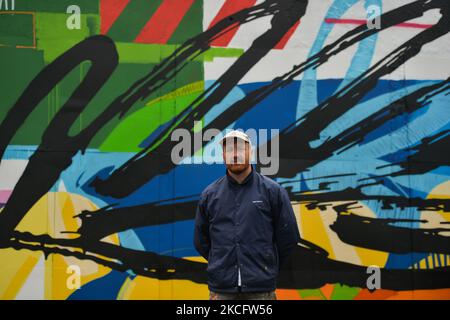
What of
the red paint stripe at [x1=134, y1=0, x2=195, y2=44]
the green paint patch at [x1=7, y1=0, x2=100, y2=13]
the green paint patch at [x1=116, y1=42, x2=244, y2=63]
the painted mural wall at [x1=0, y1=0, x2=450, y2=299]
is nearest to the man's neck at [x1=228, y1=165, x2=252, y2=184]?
the painted mural wall at [x1=0, y1=0, x2=450, y2=299]

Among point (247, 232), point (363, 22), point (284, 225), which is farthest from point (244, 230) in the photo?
point (363, 22)

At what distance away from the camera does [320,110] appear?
445cm

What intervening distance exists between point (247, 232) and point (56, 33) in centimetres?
246

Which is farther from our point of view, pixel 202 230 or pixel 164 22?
pixel 164 22

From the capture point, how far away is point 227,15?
14.6 feet

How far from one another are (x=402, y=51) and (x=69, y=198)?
287 centimetres

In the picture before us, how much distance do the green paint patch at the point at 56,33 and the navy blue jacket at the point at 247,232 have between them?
6.65 feet

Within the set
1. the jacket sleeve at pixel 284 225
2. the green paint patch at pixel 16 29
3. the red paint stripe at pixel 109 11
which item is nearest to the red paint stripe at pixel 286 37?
the red paint stripe at pixel 109 11

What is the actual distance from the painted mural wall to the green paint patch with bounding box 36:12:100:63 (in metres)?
0.01

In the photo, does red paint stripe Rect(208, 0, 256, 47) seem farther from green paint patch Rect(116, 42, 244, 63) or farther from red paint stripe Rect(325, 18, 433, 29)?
red paint stripe Rect(325, 18, 433, 29)

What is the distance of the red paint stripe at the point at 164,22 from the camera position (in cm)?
445

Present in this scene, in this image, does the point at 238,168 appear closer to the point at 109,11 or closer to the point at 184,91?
the point at 184,91

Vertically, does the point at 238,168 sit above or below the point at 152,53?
below

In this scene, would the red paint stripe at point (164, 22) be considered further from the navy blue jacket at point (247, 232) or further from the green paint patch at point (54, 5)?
the navy blue jacket at point (247, 232)
